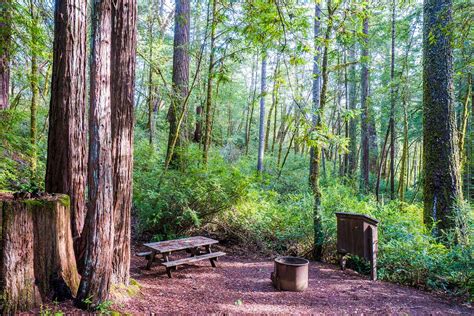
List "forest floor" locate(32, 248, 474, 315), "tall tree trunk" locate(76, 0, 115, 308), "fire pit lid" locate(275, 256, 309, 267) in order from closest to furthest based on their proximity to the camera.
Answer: "tall tree trunk" locate(76, 0, 115, 308) < "forest floor" locate(32, 248, 474, 315) < "fire pit lid" locate(275, 256, 309, 267)

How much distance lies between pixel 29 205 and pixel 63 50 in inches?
83.3

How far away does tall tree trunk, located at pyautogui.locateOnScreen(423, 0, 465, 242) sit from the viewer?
675cm

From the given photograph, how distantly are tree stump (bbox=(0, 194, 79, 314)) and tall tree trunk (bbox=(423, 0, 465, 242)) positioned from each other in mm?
6884

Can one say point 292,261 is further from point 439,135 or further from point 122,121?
point 439,135

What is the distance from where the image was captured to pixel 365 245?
19.2 ft

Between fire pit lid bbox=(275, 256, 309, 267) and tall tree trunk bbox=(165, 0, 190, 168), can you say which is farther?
tall tree trunk bbox=(165, 0, 190, 168)

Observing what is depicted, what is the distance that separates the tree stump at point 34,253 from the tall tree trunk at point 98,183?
0.31m

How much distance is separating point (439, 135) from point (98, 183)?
6.93 meters

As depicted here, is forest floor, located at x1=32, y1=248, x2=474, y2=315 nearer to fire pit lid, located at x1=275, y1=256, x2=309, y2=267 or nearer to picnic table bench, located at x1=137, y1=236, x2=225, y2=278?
picnic table bench, located at x1=137, y1=236, x2=225, y2=278

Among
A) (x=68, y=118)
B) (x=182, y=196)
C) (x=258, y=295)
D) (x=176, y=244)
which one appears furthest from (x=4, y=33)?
(x=258, y=295)

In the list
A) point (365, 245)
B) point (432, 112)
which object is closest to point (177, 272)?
point (365, 245)

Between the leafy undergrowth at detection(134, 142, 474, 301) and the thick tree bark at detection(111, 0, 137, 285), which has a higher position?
the thick tree bark at detection(111, 0, 137, 285)

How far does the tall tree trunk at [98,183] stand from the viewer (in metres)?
3.35

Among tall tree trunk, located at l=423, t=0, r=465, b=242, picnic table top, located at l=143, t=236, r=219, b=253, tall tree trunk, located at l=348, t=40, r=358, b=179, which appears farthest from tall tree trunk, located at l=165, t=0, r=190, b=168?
tall tree trunk, located at l=348, t=40, r=358, b=179
